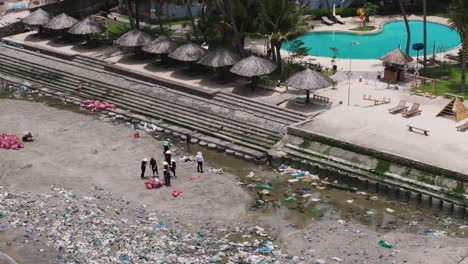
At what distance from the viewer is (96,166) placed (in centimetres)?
3391

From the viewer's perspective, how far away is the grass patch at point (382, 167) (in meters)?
31.8

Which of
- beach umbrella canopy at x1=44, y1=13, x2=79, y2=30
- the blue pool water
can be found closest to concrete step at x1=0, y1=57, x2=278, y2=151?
beach umbrella canopy at x1=44, y1=13, x2=79, y2=30

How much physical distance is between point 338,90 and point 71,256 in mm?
21314

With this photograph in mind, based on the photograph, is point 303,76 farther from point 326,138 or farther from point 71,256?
point 71,256

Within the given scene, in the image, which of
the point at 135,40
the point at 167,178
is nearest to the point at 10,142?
the point at 167,178

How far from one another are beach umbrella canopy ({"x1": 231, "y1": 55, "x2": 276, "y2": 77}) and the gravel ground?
767cm

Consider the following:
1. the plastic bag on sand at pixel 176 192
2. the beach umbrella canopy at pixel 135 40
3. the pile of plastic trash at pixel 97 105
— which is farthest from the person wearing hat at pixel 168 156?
the beach umbrella canopy at pixel 135 40

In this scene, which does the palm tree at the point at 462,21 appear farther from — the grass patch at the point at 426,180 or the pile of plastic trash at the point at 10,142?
the pile of plastic trash at the point at 10,142

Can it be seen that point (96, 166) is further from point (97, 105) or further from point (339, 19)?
point (339, 19)

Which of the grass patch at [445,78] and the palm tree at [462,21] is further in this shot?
the grass patch at [445,78]

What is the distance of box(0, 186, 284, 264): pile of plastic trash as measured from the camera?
1010 inches

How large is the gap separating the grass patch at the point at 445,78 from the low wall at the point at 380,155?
9649mm

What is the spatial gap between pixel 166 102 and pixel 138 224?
1504 cm

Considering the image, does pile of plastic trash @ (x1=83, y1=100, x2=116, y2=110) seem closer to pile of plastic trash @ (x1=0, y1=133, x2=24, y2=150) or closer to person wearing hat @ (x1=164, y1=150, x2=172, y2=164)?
pile of plastic trash @ (x1=0, y1=133, x2=24, y2=150)
